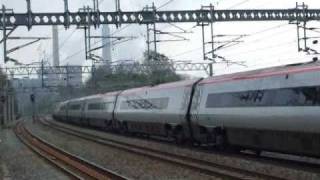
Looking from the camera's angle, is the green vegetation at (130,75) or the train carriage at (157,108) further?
the green vegetation at (130,75)

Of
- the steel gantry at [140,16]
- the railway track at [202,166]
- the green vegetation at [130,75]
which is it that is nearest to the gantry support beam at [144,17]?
the steel gantry at [140,16]

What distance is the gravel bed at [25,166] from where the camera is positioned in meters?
21.9

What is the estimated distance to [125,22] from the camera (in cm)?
3588

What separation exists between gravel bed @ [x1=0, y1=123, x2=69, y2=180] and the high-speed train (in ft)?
20.3

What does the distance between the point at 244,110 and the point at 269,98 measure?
1925 mm

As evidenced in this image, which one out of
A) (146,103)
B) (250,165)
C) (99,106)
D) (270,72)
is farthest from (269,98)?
(99,106)

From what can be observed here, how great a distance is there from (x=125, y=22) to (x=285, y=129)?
57.5 feet

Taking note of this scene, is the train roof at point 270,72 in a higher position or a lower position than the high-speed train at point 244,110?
higher

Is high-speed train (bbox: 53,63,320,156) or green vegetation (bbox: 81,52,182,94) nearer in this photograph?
high-speed train (bbox: 53,63,320,156)

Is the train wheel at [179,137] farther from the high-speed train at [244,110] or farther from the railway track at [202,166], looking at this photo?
the railway track at [202,166]

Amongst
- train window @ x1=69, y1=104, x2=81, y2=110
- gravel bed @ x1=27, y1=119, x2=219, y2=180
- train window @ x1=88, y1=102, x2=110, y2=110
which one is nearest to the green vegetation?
train window @ x1=69, y1=104, x2=81, y2=110

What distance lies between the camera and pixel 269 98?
21.0m

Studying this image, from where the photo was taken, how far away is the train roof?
19.0m

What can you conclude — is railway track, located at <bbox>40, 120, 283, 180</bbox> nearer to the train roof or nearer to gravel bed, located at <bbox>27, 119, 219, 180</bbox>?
gravel bed, located at <bbox>27, 119, 219, 180</bbox>
